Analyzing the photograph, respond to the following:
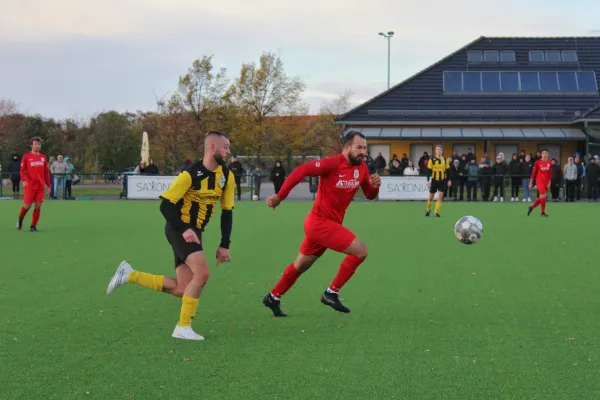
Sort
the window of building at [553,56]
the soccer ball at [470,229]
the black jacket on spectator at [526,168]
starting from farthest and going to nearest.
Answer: the window of building at [553,56]
the black jacket on spectator at [526,168]
the soccer ball at [470,229]

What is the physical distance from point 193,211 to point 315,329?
146cm

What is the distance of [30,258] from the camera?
11.6 metres

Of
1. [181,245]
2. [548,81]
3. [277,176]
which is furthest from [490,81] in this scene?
[181,245]

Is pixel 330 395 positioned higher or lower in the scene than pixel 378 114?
lower

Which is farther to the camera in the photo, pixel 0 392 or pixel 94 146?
pixel 94 146

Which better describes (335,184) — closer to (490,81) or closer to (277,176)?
(277,176)

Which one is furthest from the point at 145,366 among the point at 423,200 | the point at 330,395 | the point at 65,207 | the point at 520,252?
the point at 423,200

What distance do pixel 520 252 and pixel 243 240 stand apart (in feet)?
16.7

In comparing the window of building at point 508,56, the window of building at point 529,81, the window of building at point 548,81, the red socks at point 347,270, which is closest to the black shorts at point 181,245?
the red socks at point 347,270

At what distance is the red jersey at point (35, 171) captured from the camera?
15.7 m

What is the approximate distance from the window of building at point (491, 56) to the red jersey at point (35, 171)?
33.7 metres

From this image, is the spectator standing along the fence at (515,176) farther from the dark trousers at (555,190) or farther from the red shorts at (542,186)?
the red shorts at (542,186)

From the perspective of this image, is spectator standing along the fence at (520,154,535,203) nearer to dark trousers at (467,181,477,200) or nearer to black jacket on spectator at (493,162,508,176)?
black jacket on spectator at (493,162,508,176)

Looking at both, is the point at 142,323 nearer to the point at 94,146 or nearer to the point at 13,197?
the point at 13,197
